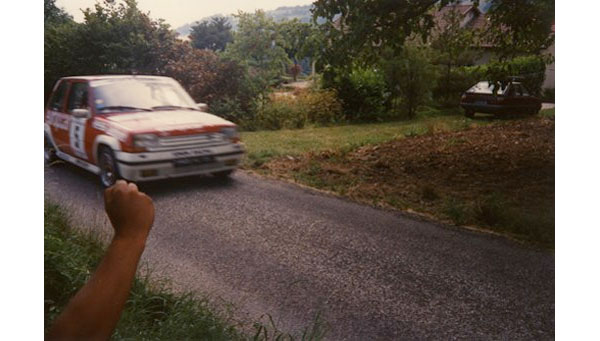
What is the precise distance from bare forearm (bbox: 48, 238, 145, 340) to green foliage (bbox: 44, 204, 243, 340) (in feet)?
1.79

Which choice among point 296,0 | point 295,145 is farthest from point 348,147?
point 296,0

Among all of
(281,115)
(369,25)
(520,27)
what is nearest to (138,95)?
(281,115)

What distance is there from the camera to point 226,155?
6.53ft

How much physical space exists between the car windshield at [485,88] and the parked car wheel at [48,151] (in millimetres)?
1675

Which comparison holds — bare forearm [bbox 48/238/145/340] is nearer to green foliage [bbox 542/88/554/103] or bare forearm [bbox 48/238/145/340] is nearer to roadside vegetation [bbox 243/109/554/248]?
roadside vegetation [bbox 243/109/554/248]

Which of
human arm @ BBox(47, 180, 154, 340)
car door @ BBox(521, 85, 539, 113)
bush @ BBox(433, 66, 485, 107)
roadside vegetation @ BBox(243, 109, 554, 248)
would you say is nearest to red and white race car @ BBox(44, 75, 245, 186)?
roadside vegetation @ BBox(243, 109, 554, 248)

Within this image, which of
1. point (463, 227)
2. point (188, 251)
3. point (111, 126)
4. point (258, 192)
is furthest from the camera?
point (463, 227)

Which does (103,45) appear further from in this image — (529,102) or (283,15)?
(529,102)

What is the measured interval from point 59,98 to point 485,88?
1.72 meters

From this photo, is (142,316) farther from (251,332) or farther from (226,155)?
(226,155)

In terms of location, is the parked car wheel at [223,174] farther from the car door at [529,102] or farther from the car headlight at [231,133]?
the car door at [529,102]

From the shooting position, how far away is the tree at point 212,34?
201cm

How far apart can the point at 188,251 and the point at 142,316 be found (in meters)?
0.26

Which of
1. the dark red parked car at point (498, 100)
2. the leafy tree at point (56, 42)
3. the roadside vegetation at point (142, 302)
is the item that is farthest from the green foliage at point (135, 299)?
the dark red parked car at point (498, 100)
